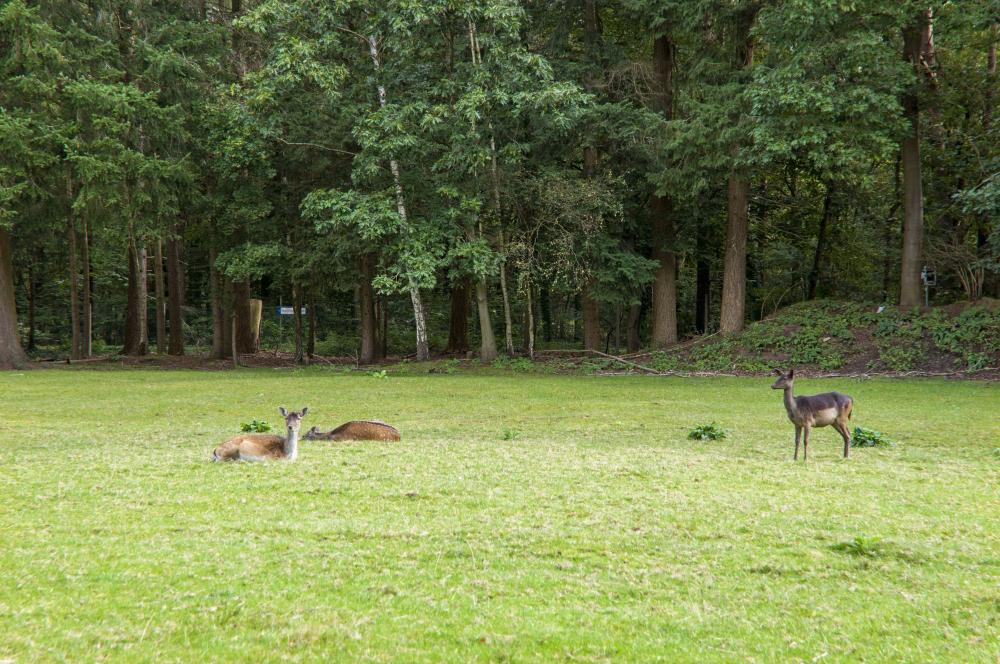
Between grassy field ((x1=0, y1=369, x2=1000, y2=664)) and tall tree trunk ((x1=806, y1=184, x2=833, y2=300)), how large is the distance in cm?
2341

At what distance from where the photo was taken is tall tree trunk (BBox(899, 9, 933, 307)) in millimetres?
24203

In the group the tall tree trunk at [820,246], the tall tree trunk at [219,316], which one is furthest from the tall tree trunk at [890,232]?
the tall tree trunk at [219,316]

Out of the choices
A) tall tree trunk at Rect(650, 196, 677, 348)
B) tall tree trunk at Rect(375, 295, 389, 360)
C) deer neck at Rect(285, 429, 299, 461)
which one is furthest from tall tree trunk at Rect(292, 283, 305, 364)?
deer neck at Rect(285, 429, 299, 461)

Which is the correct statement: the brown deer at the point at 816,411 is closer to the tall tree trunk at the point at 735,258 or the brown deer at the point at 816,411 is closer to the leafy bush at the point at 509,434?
the leafy bush at the point at 509,434

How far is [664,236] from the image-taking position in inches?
1121

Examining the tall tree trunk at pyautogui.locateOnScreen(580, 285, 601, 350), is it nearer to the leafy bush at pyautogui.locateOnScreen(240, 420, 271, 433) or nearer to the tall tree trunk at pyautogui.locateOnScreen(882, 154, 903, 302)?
the tall tree trunk at pyautogui.locateOnScreen(882, 154, 903, 302)

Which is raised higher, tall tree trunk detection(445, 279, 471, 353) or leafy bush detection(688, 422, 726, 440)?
tall tree trunk detection(445, 279, 471, 353)

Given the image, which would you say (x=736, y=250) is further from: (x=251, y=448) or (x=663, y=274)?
(x=251, y=448)

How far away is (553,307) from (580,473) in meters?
39.6

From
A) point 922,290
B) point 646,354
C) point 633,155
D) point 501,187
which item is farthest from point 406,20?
point 922,290

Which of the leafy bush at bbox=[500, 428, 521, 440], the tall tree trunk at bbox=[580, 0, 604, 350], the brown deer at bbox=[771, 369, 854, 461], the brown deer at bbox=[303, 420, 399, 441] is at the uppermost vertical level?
the tall tree trunk at bbox=[580, 0, 604, 350]

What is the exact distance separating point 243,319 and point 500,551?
30.0 meters

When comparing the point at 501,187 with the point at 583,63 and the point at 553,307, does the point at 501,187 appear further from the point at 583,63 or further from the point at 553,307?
the point at 553,307

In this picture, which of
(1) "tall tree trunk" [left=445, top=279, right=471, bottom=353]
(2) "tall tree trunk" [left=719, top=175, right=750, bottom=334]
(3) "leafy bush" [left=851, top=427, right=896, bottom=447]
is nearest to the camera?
(3) "leafy bush" [left=851, top=427, right=896, bottom=447]
